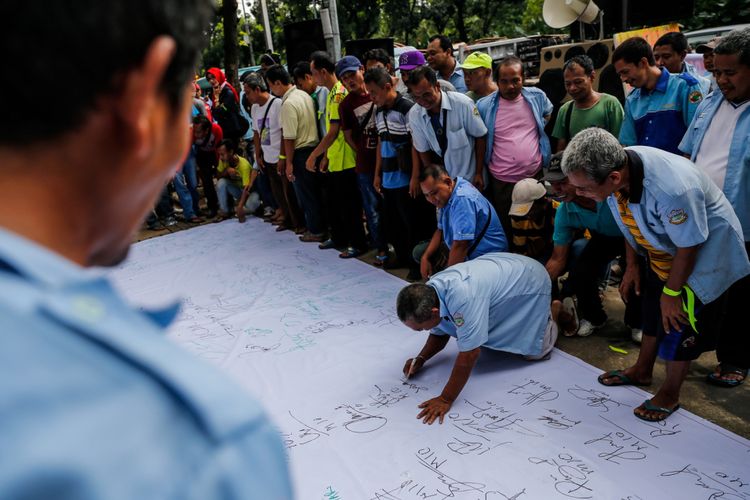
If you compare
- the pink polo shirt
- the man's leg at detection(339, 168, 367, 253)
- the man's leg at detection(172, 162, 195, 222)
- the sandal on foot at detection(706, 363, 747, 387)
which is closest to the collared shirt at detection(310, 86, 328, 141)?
the man's leg at detection(339, 168, 367, 253)

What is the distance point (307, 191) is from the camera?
4914mm

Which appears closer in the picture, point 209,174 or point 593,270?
point 593,270

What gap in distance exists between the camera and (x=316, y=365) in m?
2.97

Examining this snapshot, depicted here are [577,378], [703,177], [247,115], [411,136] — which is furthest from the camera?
[247,115]

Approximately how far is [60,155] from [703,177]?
2161mm

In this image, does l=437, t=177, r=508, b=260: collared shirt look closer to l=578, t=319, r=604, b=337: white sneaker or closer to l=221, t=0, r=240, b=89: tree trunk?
l=578, t=319, r=604, b=337: white sneaker

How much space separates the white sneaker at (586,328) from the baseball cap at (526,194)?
0.66 metres

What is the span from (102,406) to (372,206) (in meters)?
4.11

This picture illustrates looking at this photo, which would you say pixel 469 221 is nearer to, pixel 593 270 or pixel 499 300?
pixel 499 300

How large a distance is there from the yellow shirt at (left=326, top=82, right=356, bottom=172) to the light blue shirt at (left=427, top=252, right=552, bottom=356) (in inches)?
74.6

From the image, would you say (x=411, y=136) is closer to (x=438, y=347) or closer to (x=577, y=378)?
(x=438, y=347)

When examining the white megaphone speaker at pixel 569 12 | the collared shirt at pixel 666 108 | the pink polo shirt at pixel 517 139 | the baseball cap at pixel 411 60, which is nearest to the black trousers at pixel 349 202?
the baseball cap at pixel 411 60

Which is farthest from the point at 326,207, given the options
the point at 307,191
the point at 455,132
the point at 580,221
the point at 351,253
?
the point at 580,221

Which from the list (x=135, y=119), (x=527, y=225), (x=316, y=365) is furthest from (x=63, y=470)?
(x=527, y=225)
